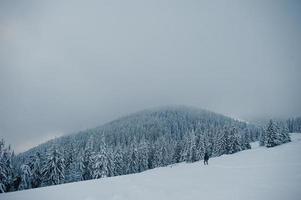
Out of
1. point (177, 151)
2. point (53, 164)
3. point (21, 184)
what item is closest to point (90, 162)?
point (53, 164)

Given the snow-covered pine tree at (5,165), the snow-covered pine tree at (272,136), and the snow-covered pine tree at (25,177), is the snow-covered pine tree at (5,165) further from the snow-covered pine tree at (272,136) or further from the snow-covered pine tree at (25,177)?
the snow-covered pine tree at (272,136)

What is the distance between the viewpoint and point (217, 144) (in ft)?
234

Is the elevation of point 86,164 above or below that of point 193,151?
above

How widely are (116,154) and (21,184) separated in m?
33.4

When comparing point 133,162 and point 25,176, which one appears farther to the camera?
point 133,162

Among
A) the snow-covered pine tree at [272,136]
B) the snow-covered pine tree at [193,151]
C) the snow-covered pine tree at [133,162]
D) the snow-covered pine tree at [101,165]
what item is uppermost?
the snow-covered pine tree at [272,136]

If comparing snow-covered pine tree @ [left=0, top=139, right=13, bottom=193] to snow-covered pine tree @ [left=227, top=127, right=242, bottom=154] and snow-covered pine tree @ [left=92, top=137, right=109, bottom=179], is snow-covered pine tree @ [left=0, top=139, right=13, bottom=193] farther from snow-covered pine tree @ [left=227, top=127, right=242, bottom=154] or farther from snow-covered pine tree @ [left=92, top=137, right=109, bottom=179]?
snow-covered pine tree @ [left=227, top=127, right=242, bottom=154]

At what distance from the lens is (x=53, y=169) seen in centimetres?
4434

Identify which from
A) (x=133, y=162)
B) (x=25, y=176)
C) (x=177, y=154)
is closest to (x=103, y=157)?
(x=25, y=176)

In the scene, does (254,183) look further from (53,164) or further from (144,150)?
(144,150)

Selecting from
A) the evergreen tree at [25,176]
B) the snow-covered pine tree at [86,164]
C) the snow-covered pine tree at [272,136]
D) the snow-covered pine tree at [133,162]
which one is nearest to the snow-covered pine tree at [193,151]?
the snow-covered pine tree at [133,162]

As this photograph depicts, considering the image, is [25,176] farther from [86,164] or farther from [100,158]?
[86,164]

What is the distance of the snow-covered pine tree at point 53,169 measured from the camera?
144 ft

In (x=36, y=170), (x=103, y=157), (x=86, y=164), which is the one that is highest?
(x=103, y=157)
